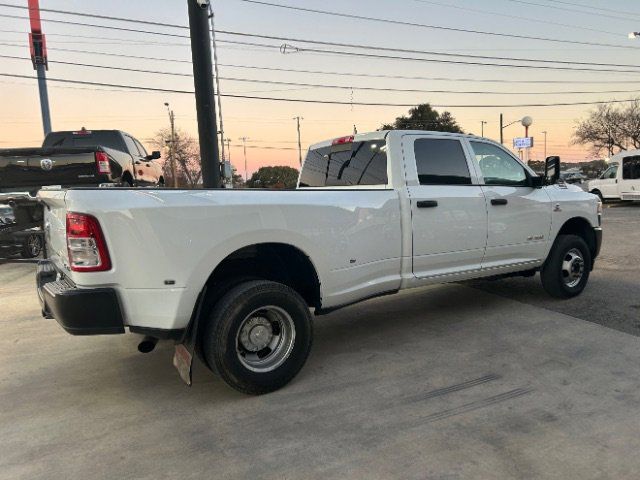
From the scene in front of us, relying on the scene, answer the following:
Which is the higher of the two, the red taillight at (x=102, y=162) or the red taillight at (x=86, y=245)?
the red taillight at (x=102, y=162)

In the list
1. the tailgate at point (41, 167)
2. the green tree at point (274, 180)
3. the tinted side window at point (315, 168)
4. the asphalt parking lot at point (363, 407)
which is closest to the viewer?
the asphalt parking lot at point (363, 407)

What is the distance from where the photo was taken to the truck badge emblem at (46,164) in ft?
27.3

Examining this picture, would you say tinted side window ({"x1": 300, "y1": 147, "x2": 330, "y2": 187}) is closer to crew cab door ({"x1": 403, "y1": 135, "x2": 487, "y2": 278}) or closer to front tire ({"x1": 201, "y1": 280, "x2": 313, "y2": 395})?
crew cab door ({"x1": 403, "y1": 135, "x2": 487, "y2": 278})

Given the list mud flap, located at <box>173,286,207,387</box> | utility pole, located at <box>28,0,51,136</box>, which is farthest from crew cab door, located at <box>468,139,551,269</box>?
utility pole, located at <box>28,0,51,136</box>

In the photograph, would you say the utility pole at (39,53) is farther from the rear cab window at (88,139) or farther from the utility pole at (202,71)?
the utility pole at (202,71)

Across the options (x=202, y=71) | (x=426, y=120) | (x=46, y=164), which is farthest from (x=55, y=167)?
(x=426, y=120)

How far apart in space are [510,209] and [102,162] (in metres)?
6.76

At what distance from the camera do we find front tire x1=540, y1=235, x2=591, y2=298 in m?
5.85

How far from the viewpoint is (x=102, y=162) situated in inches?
342

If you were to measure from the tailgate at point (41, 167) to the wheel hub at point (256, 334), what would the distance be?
6.25 meters

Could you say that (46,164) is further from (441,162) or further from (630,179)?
(630,179)

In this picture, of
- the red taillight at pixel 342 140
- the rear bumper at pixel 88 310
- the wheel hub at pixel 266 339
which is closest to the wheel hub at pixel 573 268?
the red taillight at pixel 342 140

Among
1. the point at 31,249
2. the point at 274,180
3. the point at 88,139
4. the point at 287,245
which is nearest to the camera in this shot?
the point at 287,245

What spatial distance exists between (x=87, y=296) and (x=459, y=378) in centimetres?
268
